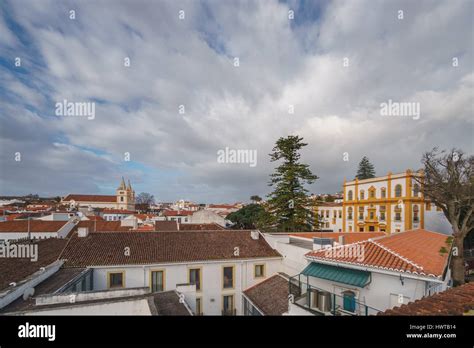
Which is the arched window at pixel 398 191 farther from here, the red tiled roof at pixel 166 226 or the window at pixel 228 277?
the red tiled roof at pixel 166 226

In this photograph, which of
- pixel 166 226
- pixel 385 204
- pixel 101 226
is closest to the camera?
pixel 385 204

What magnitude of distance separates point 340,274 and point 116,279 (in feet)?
37.5

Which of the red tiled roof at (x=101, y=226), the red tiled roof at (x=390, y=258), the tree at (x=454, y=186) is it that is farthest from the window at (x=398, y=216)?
the red tiled roof at (x=101, y=226)

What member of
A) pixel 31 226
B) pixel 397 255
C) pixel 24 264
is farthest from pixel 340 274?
pixel 31 226

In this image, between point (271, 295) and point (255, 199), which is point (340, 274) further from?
point (255, 199)

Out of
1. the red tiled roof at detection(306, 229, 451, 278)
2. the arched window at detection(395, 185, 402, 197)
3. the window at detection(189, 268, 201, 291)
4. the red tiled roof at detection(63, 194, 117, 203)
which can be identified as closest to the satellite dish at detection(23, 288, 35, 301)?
the window at detection(189, 268, 201, 291)

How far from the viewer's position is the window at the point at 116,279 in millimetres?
12258

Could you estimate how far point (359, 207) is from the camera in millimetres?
32250

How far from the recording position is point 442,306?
3.68m

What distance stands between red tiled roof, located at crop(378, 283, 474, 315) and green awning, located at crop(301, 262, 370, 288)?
2.54m
